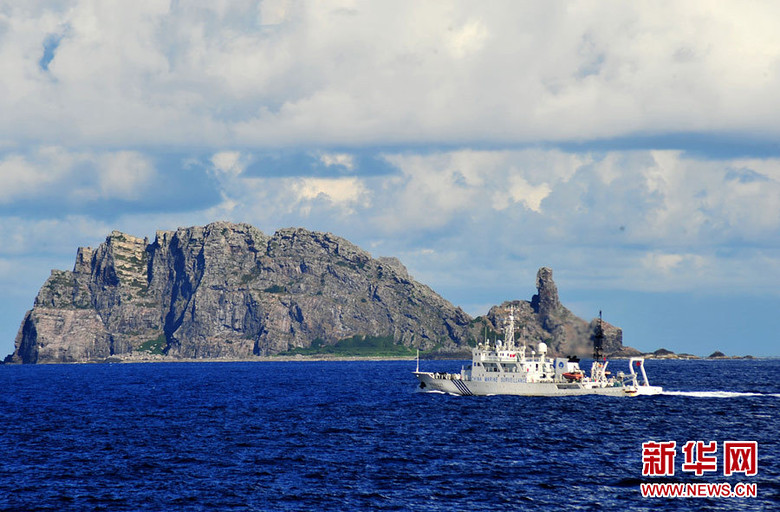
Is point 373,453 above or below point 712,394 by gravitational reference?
below

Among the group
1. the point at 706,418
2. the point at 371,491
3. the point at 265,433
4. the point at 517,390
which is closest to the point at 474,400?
the point at 517,390

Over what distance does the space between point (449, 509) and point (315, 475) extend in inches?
652
